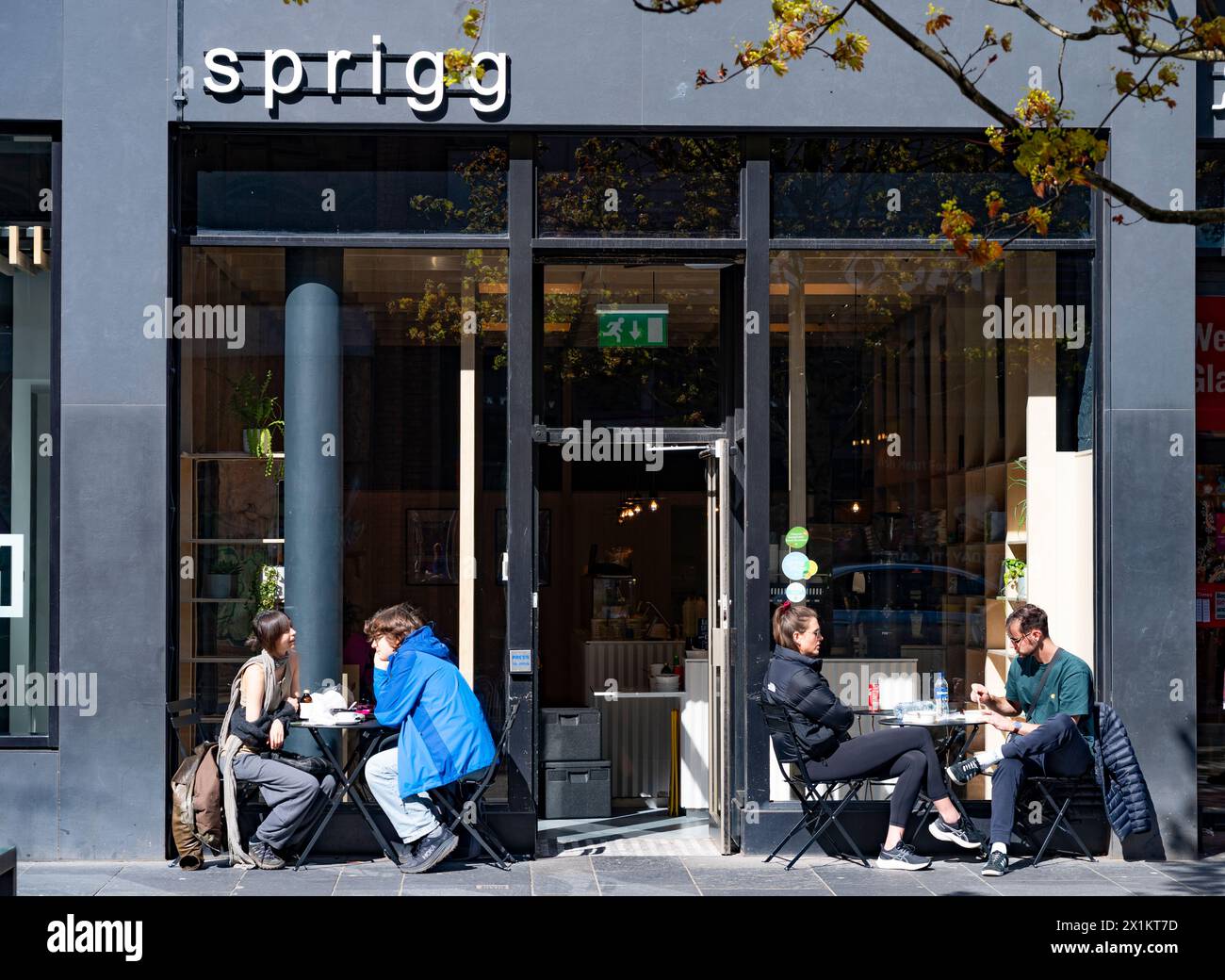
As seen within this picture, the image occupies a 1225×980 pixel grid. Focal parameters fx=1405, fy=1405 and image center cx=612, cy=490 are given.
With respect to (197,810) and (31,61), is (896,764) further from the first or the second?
(31,61)

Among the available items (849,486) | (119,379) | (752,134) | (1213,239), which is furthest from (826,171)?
(119,379)

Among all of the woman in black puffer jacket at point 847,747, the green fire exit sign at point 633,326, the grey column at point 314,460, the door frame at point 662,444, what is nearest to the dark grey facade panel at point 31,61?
the grey column at point 314,460

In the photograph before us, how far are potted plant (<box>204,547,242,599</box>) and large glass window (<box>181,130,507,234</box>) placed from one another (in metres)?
1.95

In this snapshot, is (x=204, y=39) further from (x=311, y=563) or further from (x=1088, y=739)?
(x=1088, y=739)

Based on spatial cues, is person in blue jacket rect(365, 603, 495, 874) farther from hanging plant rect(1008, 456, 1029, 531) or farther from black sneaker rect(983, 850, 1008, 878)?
hanging plant rect(1008, 456, 1029, 531)

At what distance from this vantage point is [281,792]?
770 centimetres

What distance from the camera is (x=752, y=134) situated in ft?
27.3

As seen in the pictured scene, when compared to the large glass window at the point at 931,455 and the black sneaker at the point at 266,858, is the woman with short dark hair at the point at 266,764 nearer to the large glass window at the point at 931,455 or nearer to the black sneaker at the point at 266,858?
the black sneaker at the point at 266,858

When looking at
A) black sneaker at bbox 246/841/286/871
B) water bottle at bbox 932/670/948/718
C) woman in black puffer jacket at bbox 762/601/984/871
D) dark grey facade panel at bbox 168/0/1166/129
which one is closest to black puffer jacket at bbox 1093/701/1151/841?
woman in black puffer jacket at bbox 762/601/984/871

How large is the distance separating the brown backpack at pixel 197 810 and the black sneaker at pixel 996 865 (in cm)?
426

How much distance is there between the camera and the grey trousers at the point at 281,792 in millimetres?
7703

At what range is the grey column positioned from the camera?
335 inches

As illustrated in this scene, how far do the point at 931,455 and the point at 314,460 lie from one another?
383cm

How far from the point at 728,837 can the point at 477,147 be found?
14.3 ft
